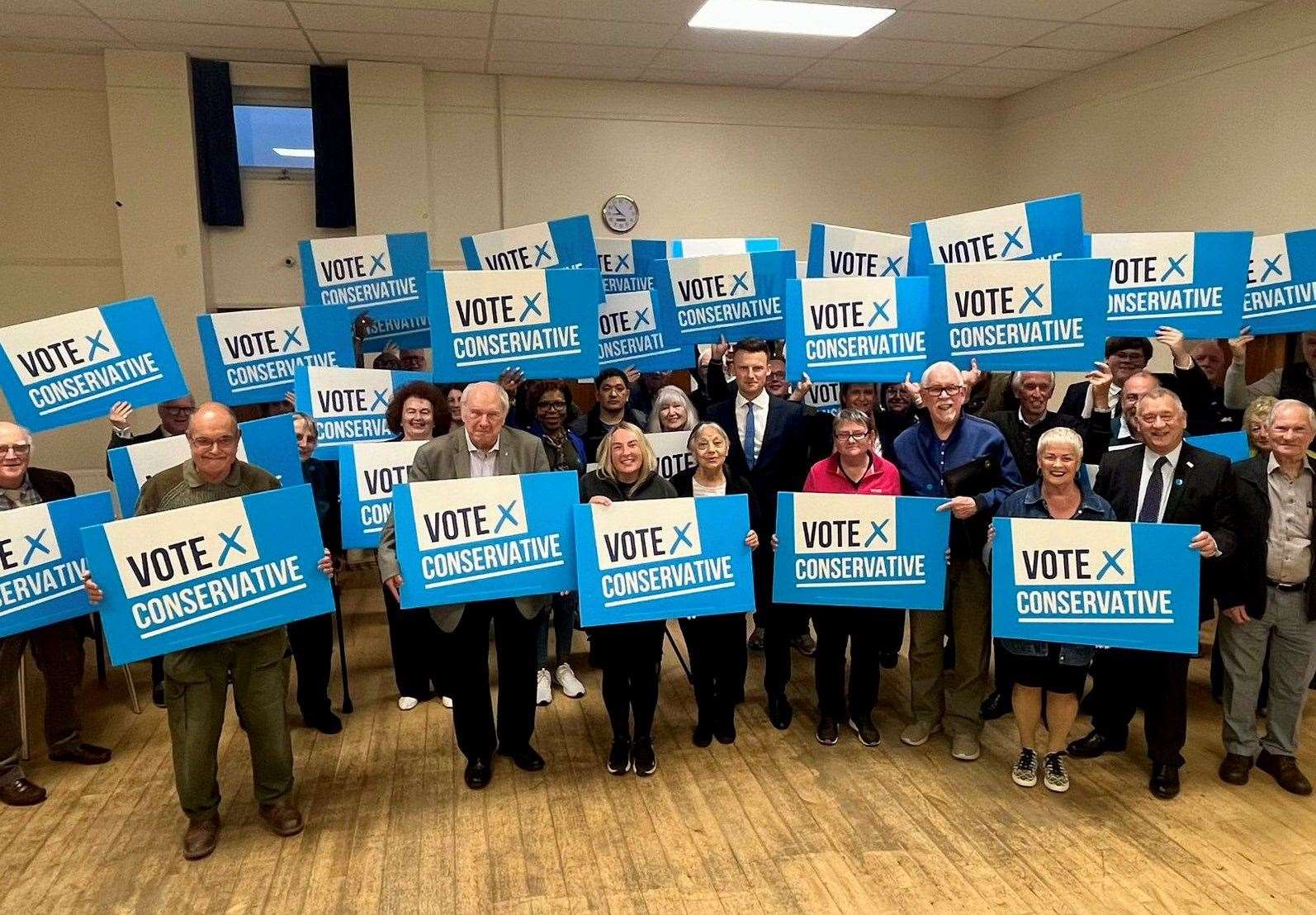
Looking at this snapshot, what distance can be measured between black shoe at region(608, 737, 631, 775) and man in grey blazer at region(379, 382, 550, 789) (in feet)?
0.98

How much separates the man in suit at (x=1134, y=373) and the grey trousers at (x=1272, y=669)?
103cm

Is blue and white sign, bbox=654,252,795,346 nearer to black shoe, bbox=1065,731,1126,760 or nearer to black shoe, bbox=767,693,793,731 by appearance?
black shoe, bbox=767,693,793,731

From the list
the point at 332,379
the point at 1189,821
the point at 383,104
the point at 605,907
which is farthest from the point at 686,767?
the point at 383,104

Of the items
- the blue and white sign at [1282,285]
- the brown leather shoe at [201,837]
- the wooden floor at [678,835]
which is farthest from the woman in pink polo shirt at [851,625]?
the brown leather shoe at [201,837]

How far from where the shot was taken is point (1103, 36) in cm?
670

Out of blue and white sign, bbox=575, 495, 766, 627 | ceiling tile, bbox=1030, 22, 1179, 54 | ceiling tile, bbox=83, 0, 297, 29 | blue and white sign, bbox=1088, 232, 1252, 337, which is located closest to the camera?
blue and white sign, bbox=575, 495, 766, 627

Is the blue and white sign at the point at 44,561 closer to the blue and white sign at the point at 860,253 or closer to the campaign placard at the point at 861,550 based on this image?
the campaign placard at the point at 861,550

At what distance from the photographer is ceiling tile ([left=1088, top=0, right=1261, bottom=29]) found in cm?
593

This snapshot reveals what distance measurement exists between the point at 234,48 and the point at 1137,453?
6.97m

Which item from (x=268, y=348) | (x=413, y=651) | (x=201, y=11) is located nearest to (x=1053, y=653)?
(x=413, y=651)

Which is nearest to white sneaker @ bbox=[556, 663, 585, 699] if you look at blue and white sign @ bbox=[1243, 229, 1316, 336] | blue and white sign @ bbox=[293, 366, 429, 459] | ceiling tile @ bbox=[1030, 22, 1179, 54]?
blue and white sign @ bbox=[293, 366, 429, 459]

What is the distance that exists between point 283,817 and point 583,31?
5.54m

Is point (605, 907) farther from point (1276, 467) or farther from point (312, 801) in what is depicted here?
point (1276, 467)

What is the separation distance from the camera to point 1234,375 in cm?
448
